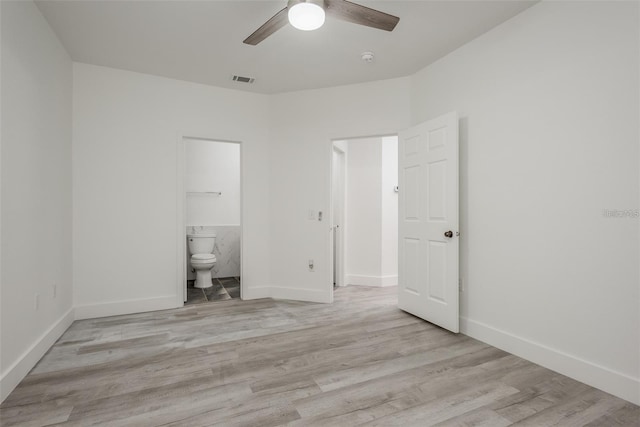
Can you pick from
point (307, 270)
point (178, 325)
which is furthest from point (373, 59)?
point (178, 325)

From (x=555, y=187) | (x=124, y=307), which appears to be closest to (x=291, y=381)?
(x=555, y=187)

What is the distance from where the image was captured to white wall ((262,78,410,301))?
3.88 meters

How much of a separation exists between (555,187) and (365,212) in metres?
2.77

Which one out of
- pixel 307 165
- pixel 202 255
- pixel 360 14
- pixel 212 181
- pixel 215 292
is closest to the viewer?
pixel 360 14

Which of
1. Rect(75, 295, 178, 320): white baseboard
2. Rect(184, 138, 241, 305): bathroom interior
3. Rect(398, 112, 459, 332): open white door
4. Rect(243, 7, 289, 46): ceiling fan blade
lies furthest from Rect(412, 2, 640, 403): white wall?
Rect(184, 138, 241, 305): bathroom interior

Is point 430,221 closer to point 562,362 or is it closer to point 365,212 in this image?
point 562,362

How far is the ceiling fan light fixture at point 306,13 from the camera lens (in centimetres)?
195

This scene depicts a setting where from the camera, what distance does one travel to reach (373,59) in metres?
3.23

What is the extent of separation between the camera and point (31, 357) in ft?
7.36

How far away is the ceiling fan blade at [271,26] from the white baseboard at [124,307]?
2.78 metres

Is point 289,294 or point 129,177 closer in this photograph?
point 129,177

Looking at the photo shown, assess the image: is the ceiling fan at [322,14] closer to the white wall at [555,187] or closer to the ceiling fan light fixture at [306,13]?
the ceiling fan light fixture at [306,13]

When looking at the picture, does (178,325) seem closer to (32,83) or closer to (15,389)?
(15,389)

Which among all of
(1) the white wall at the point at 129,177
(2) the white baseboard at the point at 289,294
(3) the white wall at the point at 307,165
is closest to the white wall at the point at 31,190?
(1) the white wall at the point at 129,177
